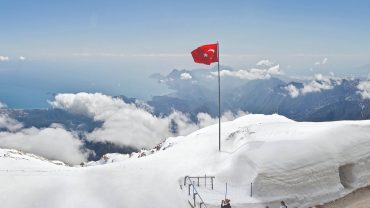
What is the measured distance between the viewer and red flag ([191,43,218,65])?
38.7 metres

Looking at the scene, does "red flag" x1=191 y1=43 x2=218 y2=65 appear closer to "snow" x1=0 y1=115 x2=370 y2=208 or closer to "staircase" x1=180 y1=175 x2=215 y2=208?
"snow" x1=0 y1=115 x2=370 y2=208

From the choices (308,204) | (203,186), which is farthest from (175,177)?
(308,204)

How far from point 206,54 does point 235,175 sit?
11523mm

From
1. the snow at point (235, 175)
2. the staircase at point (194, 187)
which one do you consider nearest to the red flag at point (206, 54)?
the snow at point (235, 175)

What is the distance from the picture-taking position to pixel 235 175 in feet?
111

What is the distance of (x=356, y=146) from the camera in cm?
3762

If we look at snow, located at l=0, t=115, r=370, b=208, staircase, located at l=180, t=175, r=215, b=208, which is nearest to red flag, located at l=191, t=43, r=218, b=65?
snow, located at l=0, t=115, r=370, b=208

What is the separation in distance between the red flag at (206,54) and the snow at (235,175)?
26.4 ft

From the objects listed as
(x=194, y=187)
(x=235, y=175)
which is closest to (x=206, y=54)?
(x=235, y=175)

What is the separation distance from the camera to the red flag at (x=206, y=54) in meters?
38.7

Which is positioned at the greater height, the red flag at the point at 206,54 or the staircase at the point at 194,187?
the red flag at the point at 206,54

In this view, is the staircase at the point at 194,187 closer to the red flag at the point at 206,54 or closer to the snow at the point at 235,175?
the snow at the point at 235,175

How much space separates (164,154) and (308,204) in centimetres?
1605

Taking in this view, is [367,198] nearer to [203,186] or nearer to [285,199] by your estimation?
[285,199]
